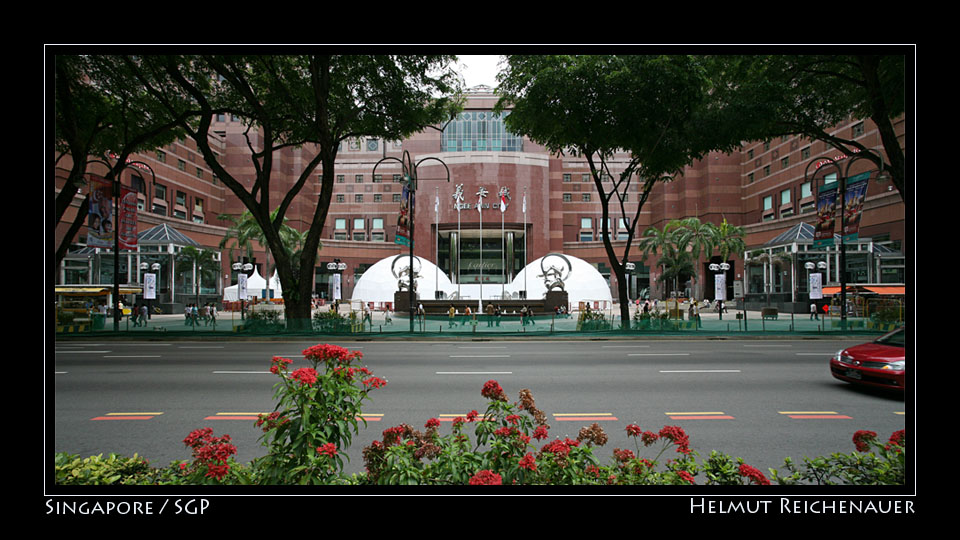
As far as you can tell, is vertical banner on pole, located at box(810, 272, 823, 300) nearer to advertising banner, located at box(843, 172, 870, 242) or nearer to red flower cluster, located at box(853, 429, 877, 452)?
advertising banner, located at box(843, 172, 870, 242)

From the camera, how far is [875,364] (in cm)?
933

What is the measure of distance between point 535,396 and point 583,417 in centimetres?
177

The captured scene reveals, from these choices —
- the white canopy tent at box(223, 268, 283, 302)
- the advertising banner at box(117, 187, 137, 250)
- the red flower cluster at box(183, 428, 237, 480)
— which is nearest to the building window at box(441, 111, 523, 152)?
the white canopy tent at box(223, 268, 283, 302)

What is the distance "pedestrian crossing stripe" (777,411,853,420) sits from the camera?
785 centimetres

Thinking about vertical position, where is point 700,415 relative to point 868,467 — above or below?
below

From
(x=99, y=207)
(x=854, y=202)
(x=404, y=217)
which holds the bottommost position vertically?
(x=99, y=207)

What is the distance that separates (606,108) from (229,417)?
17604mm

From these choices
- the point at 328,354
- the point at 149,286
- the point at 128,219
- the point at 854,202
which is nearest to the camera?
the point at 328,354

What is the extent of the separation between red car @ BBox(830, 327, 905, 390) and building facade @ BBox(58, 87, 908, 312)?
4717 cm

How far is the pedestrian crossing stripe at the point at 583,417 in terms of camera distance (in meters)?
7.74

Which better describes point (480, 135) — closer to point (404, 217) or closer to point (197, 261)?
point (197, 261)

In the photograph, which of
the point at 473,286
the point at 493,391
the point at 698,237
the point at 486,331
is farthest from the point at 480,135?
the point at 493,391

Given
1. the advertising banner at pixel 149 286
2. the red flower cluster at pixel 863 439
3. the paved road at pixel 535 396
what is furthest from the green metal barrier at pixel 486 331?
the red flower cluster at pixel 863 439
